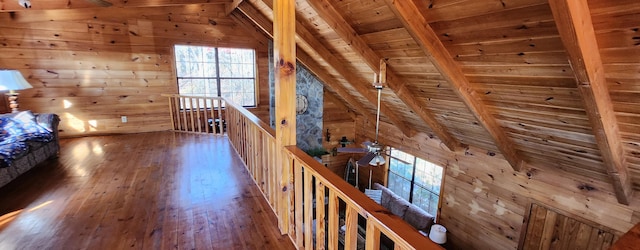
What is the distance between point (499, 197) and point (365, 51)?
3.21m

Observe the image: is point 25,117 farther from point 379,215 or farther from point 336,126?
point 336,126

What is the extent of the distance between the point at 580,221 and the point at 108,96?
7798 millimetres

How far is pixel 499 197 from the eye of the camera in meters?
4.29

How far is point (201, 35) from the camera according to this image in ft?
18.4

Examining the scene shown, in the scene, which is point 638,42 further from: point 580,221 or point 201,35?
point 201,35

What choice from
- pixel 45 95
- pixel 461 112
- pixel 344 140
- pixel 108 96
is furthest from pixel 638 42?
pixel 45 95

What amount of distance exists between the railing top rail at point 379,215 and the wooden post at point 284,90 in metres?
0.44

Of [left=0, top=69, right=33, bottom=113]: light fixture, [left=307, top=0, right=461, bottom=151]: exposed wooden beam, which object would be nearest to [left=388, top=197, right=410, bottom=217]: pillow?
[left=307, top=0, right=461, bottom=151]: exposed wooden beam

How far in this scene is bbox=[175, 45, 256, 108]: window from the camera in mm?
5688

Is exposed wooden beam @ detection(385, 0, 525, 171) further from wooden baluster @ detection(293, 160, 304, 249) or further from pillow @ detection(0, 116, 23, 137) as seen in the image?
pillow @ detection(0, 116, 23, 137)

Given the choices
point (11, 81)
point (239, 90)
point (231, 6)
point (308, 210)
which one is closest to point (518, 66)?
point (308, 210)

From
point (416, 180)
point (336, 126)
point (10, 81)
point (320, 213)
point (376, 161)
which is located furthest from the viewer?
point (336, 126)

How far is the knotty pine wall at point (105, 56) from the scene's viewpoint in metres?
4.53

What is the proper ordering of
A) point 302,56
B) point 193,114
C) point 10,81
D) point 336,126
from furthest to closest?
point 336,126 → point 193,114 → point 302,56 → point 10,81
